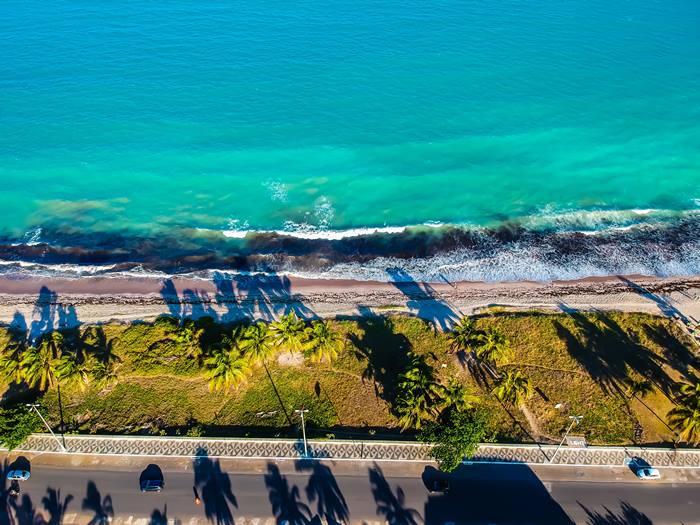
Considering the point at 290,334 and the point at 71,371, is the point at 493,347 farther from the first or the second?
the point at 71,371

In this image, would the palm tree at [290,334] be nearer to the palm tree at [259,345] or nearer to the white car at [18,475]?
the palm tree at [259,345]

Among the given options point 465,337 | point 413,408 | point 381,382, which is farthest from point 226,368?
point 465,337

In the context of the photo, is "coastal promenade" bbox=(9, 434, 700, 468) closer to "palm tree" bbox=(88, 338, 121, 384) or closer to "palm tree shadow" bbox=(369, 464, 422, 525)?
"palm tree shadow" bbox=(369, 464, 422, 525)

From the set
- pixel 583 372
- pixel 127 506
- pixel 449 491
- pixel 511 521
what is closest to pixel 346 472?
pixel 449 491

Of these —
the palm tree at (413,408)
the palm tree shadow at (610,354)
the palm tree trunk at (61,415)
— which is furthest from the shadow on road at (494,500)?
the palm tree trunk at (61,415)

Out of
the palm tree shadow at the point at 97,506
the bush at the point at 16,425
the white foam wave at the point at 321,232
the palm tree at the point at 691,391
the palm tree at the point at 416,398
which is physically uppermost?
the white foam wave at the point at 321,232

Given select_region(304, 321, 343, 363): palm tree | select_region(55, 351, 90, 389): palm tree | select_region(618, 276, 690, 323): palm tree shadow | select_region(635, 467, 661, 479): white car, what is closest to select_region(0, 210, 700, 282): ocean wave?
select_region(618, 276, 690, 323): palm tree shadow
